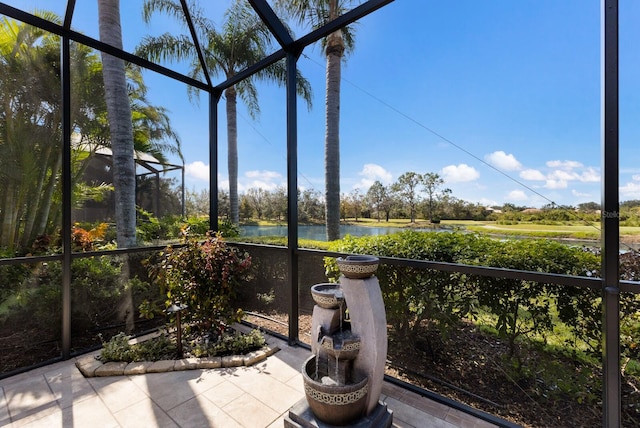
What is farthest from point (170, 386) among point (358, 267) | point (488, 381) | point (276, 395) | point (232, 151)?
point (232, 151)

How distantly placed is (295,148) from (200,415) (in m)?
2.62

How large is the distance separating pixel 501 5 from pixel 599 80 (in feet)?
8.46

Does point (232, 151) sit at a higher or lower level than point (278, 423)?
higher


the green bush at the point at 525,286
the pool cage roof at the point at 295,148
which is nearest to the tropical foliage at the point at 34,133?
the pool cage roof at the point at 295,148

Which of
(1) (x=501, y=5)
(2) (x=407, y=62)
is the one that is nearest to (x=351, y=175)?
(2) (x=407, y=62)

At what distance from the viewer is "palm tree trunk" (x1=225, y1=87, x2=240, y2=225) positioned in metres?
7.56

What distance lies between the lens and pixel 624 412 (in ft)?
5.91

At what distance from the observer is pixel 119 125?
3.62 metres

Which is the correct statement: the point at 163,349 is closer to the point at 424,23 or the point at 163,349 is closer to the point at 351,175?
the point at 351,175

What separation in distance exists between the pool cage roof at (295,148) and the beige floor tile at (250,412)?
40.0 inches

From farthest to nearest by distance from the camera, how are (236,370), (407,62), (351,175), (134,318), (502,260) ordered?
(351,175), (407,62), (134,318), (236,370), (502,260)

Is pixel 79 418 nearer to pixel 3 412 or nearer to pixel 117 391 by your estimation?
pixel 117 391

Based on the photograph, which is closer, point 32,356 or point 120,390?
point 120,390

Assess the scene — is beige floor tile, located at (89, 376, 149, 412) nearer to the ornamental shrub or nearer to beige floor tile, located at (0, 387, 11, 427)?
beige floor tile, located at (0, 387, 11, 427)
